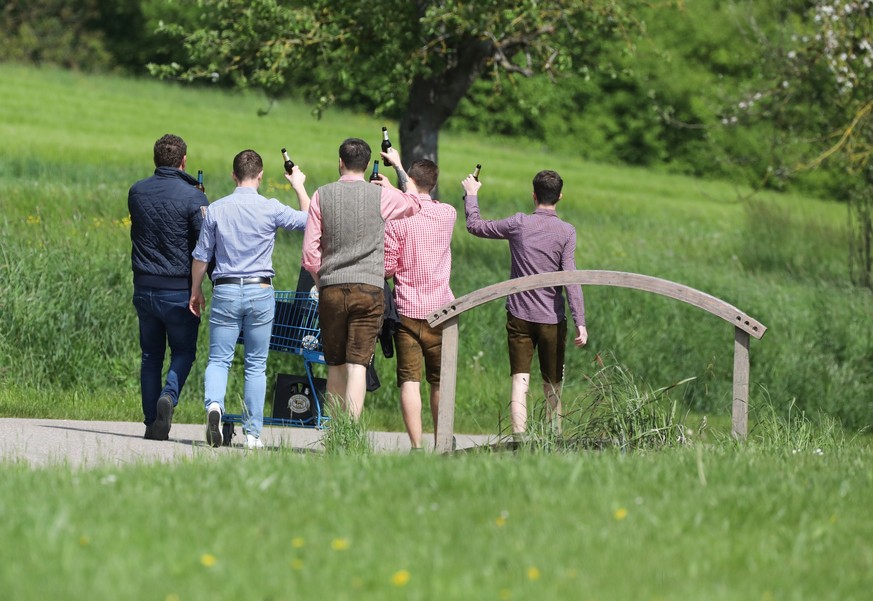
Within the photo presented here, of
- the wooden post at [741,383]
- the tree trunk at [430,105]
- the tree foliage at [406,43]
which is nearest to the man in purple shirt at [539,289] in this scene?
the wooden post at [741,383]

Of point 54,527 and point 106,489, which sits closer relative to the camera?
point 54,527

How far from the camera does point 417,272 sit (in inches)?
324

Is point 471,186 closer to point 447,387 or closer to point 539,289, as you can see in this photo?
point 539,289

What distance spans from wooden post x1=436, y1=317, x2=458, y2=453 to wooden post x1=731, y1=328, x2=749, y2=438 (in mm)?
1541

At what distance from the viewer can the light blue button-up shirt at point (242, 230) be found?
8078 millimetres

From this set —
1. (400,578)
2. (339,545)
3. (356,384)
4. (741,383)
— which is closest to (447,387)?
(356,384)

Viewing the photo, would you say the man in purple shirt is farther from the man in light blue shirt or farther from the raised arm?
the man in light blue shirt

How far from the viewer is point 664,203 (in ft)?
95.1

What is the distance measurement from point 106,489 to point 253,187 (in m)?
2.82

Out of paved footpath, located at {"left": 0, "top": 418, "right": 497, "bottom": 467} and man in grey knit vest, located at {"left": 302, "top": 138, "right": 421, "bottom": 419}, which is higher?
man in grey knit vest, located at {"left": 302, "top": 138, "right": 421, "bottom": 419}

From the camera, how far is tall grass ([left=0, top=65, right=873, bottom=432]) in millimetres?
11227

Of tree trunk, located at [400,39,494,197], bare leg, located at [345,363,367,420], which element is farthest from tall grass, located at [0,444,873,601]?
tree trunk, located at [400,39,494,197]

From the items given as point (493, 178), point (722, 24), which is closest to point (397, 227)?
point (493, 178)

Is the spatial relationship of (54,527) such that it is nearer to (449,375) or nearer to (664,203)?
(449,375)
